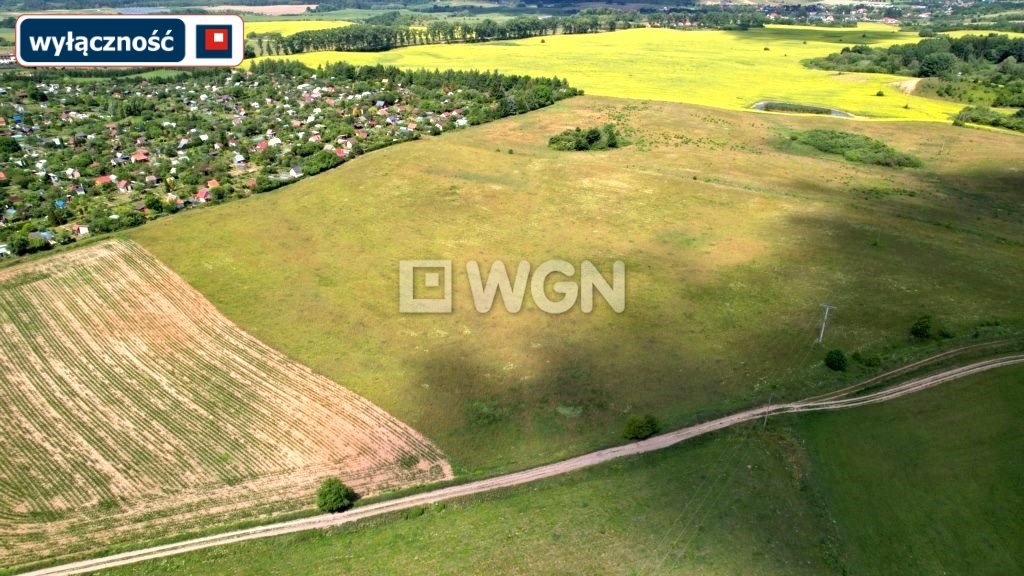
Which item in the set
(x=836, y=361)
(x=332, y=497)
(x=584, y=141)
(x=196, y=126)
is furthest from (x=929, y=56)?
(x=332, y=497)

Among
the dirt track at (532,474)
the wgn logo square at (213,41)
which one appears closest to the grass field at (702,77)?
the dirt track at (532,474)

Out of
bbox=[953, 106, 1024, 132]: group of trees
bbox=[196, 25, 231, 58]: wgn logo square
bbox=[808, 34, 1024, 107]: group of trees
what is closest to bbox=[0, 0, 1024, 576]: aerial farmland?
bbox=[196, 25, 231, 58]: wgn logo square

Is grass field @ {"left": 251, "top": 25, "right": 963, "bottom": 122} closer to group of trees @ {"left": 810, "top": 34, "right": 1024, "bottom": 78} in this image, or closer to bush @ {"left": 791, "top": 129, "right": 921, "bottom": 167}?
group of trees @ {"left": 810, "top": 34, "right": 1024, "bottom": 78}

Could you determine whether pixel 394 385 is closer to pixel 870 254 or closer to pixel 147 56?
pixel 147 56

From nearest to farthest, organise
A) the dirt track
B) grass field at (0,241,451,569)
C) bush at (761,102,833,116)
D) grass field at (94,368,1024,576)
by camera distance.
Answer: grass field at (94,368,1024,576) → the dirt track → grass field at (0,241,451,569) → bush at (761,102,833,116)

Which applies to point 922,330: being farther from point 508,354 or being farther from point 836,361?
point 508,354

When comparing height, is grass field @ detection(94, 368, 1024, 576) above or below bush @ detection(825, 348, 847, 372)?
below
